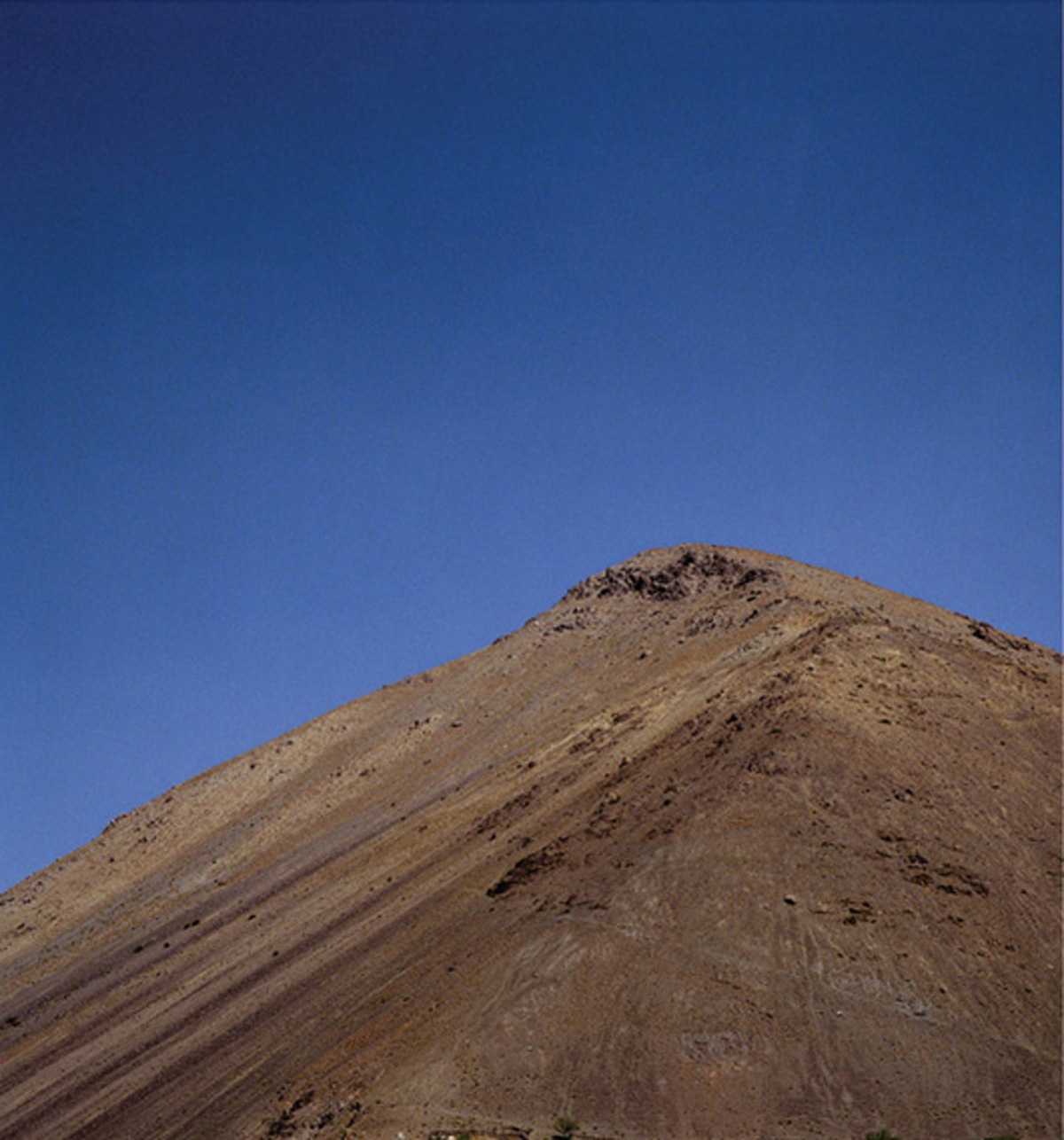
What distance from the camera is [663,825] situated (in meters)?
33.8

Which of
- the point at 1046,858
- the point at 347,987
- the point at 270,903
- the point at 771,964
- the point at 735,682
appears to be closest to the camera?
the point at 771,964

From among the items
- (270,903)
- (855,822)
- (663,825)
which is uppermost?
(270,903)

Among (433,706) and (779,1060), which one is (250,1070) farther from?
(433,706)

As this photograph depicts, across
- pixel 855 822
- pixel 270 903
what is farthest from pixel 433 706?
pixel 855 822

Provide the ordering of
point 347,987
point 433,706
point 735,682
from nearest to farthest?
point 347,987
point 735,682
point 433,706

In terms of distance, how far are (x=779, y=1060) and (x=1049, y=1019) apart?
6.85 metres

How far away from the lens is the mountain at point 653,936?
84.9ft

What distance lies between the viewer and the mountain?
25891 mm

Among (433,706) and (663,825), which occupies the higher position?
(433,706)

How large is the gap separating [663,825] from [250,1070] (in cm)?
1389

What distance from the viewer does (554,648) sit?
2606 inches

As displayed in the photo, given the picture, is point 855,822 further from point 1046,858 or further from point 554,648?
point 554,648

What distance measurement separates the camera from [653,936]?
29.7 meters

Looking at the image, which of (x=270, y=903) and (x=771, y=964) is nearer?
(x=771, y=964)
